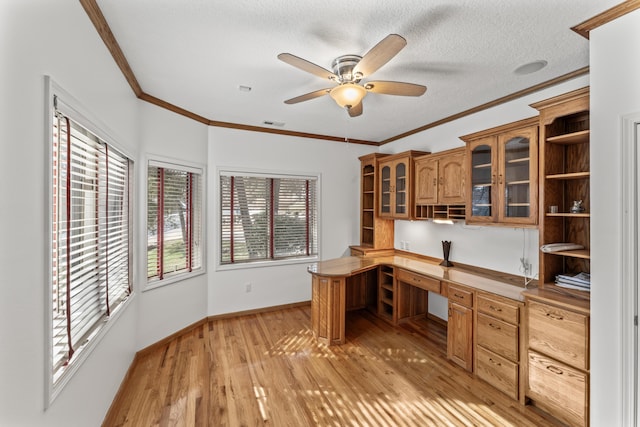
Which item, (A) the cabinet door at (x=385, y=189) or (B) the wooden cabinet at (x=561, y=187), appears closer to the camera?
(B) the wooden cabinet at (x=561, y=187)

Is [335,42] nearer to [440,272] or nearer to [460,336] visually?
[440,272]

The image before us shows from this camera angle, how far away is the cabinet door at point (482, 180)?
2.90 m

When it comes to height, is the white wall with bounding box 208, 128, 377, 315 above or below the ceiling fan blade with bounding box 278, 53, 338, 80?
below

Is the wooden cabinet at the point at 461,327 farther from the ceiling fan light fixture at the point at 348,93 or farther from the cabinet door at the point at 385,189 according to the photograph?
the ceiling fan light fixture at the point at 348,93

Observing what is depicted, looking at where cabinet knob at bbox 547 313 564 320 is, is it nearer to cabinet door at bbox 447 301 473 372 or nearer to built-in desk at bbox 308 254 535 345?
built-in desk at bbox 308 254 535 345

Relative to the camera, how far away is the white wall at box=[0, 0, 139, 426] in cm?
107

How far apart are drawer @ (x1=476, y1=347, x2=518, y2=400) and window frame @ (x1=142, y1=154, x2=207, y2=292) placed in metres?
3.30

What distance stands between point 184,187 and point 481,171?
3.46 metres

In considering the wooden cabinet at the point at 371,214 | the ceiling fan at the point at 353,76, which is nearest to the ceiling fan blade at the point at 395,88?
the ceiling fan at the point at 353,76

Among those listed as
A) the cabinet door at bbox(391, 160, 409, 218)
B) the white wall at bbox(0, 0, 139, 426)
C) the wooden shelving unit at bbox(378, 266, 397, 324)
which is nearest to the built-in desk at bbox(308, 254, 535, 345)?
the wooden shelving unit at bbox(378, 266, 397, 324)

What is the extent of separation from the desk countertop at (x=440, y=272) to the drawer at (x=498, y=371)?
560 mm

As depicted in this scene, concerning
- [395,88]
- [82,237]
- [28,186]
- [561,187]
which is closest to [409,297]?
[561,187]

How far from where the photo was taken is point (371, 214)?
196 inches

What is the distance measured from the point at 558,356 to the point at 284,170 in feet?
12.1
